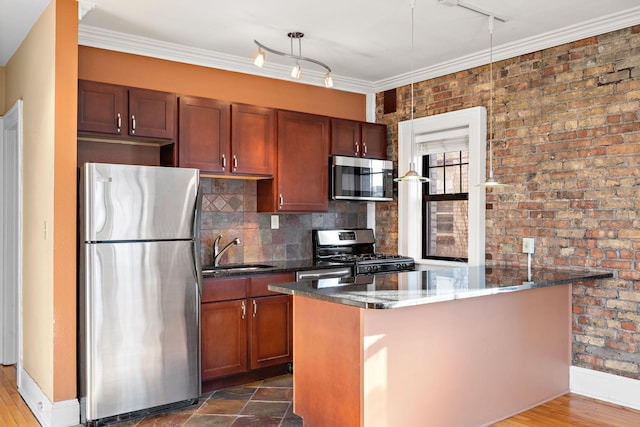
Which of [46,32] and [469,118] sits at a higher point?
[46,32]

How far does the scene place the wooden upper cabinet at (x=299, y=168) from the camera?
4.63 metres

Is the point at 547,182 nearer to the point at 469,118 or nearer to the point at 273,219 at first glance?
the point at 469,118


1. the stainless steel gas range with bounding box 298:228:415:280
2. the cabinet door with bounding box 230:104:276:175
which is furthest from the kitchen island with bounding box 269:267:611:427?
the cabinet door with bounding box 230:104:276:175

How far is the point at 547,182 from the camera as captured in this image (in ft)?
13.5

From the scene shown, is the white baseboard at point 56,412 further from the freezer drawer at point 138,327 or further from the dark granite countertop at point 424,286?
the dark granite countertop at point 424,286

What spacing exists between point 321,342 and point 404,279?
70 cm

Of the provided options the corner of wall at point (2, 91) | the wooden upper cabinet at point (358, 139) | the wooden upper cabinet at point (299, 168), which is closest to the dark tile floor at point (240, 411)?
the wooden upper cabinet at point (299, 168)

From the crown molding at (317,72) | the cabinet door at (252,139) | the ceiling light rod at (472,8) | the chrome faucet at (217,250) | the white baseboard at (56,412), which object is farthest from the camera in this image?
the chrome faucet at (217,250)

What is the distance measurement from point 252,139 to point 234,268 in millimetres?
1070

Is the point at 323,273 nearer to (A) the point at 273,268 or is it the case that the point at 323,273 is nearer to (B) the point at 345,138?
(A) the point at 273,268

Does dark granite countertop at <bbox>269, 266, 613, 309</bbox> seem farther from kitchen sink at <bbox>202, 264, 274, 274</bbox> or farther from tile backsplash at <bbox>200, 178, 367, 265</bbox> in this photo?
tile backsplash at <bbox>200, 178, 367, 265</bbox>

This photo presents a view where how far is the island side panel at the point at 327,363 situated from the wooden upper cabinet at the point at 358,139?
2.22 m

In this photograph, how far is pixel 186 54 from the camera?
4.38m

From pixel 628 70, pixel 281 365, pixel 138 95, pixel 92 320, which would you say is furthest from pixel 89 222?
pixel 628 70
